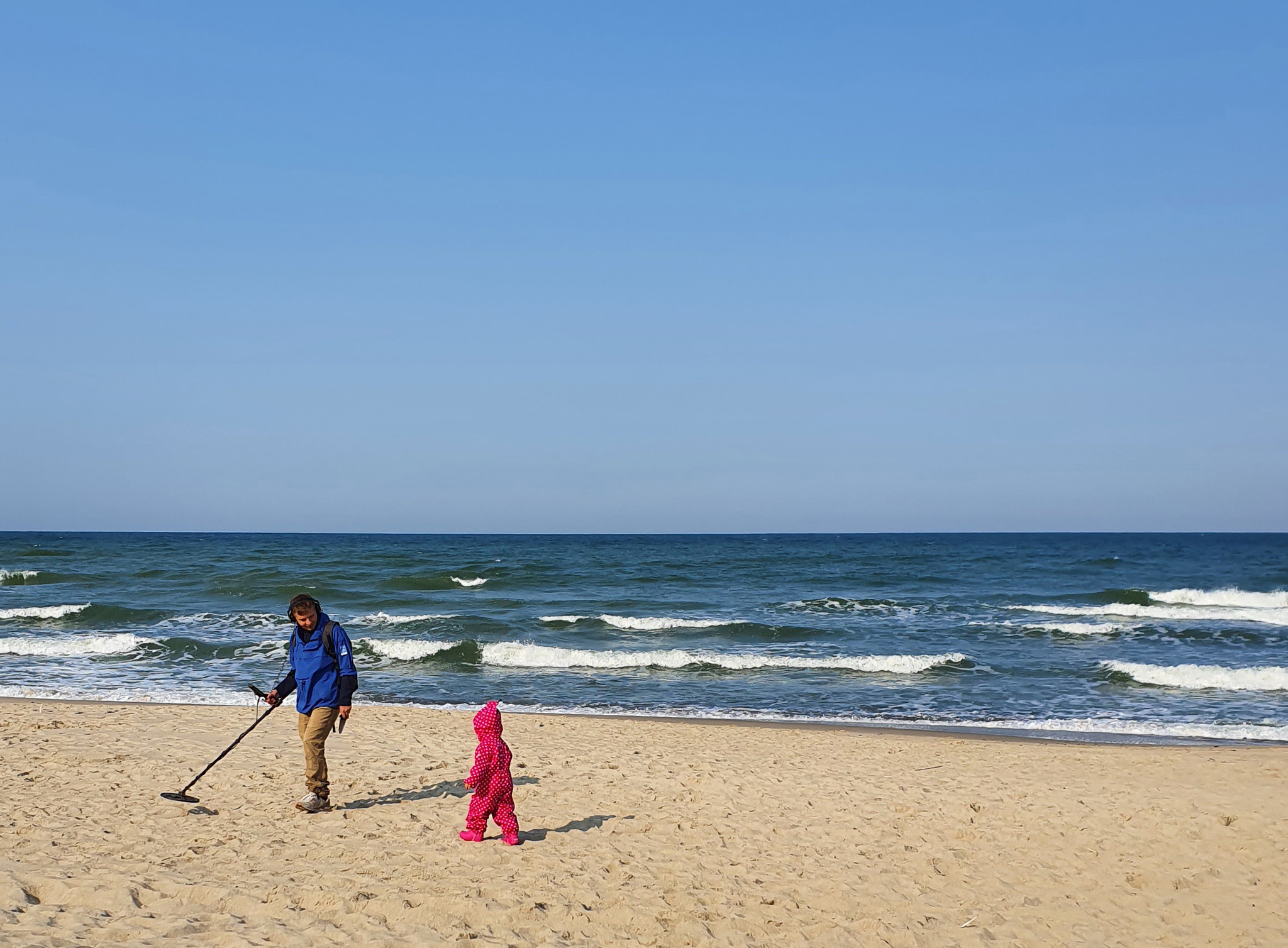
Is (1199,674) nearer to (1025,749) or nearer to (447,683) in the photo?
(1025,749)

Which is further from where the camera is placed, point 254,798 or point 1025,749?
point 1025,749

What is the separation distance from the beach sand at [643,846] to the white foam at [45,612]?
1556 centimetres

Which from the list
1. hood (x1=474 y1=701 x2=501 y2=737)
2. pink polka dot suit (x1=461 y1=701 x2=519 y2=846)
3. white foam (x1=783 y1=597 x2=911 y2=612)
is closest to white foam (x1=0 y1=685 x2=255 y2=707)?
pink polka dot suit (x1=461 y1=701 x2=519 y2=846)

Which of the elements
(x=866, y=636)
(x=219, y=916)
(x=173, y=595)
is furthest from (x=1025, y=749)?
(x=173, y=595)

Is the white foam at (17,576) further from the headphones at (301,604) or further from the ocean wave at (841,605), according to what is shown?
the headphones at (301,604)

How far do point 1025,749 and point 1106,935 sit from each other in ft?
A: 18.1

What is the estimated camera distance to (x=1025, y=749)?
10.8m

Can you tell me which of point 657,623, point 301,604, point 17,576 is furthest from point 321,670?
point 17,576

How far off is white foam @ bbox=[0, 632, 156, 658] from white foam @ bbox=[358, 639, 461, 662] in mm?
4469

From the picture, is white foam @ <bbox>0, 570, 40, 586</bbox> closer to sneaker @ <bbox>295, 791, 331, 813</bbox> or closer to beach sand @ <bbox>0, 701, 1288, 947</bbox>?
beach sand @ <bbox>0, 701, 1288, 947</bbox>

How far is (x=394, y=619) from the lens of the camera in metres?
24.4

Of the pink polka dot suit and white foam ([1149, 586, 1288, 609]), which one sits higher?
the pink polka dot suit

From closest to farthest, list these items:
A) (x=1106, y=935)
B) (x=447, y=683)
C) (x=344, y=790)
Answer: (x=1106, y=935)
(x=344, y=790)
(x=447, y=683)

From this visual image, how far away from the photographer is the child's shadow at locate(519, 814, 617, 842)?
6.79 m
